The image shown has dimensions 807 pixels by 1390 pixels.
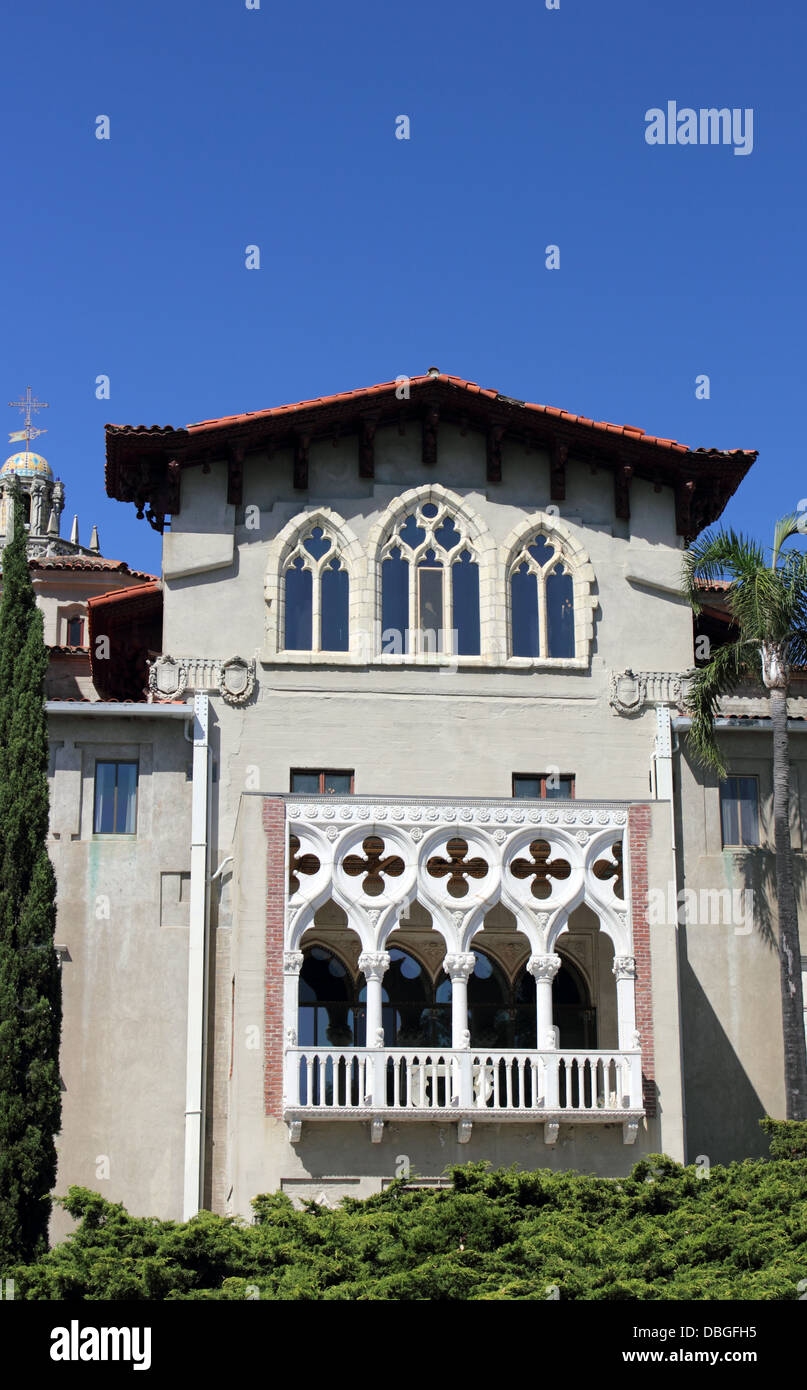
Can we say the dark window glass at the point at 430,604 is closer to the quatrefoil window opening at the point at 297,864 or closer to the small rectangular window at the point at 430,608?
the small rectangular window at the point at 430,608

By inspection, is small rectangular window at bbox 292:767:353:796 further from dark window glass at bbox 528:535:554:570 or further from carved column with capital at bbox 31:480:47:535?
carved column with capital at bbox 31:480:47:535

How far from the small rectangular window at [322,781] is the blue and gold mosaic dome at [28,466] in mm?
62565

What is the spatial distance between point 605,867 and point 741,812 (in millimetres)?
3629

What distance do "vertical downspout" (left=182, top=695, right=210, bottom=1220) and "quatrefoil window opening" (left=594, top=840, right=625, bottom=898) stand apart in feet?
20.7

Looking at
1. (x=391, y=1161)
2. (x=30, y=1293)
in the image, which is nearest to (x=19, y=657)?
(x=391, y=1161)

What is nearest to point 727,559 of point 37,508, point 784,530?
point 784,530

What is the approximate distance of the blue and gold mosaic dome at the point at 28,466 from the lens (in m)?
92.7

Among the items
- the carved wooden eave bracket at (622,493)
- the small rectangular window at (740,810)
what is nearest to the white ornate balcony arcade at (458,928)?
the small rectangular window at (740,810)

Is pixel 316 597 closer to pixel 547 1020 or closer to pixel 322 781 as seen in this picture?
pixel 322 781

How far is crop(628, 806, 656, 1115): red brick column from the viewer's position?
29.5 meters

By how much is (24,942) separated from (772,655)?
41.0ft

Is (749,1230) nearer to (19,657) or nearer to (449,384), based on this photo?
(19,657)

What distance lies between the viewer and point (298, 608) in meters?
33.4
